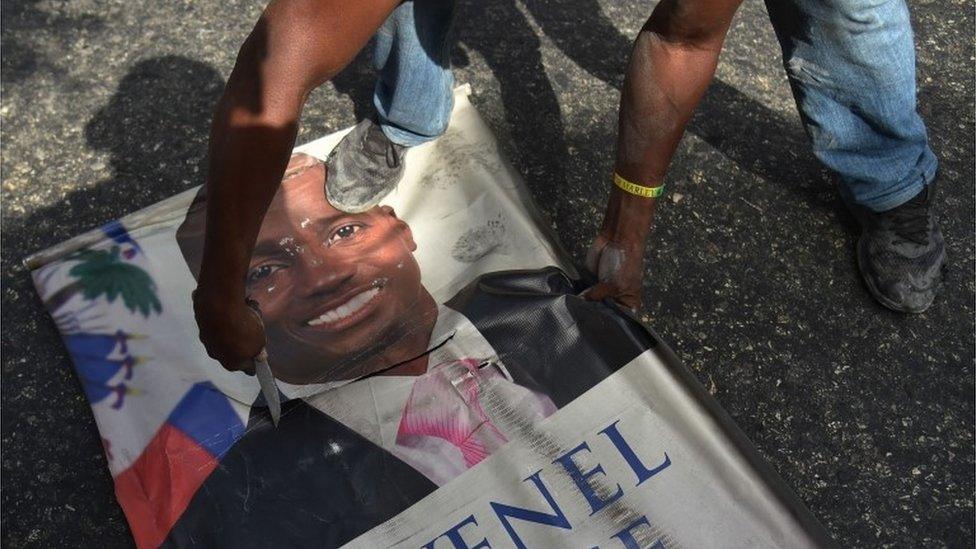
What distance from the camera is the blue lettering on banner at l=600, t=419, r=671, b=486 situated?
1.23 meters

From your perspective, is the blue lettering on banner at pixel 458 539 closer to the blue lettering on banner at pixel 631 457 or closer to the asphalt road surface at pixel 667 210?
the blue lettering on banner at pixel 631 457

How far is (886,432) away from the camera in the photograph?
4.62 feet

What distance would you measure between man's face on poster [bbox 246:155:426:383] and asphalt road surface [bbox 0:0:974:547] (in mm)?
305

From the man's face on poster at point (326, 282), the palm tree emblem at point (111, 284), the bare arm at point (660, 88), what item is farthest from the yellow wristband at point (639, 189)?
the palm tree emblem at point (111, 284)

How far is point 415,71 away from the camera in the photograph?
1.51 m

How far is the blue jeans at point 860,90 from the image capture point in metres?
1.31

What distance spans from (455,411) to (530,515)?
198 millimetres

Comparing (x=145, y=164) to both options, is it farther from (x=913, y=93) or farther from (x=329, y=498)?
(x=913, y=93)

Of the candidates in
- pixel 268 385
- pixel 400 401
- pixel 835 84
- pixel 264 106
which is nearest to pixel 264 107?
pixel 264 106

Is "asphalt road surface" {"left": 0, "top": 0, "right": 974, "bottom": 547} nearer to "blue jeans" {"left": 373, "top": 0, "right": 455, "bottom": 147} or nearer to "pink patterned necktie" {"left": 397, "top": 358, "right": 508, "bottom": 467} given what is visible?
"blue jeans" {"left": 373, "top": 0, "right": 455, "bottom": 147}

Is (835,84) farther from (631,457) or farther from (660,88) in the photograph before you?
(631,457)

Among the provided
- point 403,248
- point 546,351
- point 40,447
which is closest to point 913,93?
point 546,351

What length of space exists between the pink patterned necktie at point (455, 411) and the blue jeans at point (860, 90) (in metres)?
0.71

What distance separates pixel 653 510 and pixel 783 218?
0.74 meters
